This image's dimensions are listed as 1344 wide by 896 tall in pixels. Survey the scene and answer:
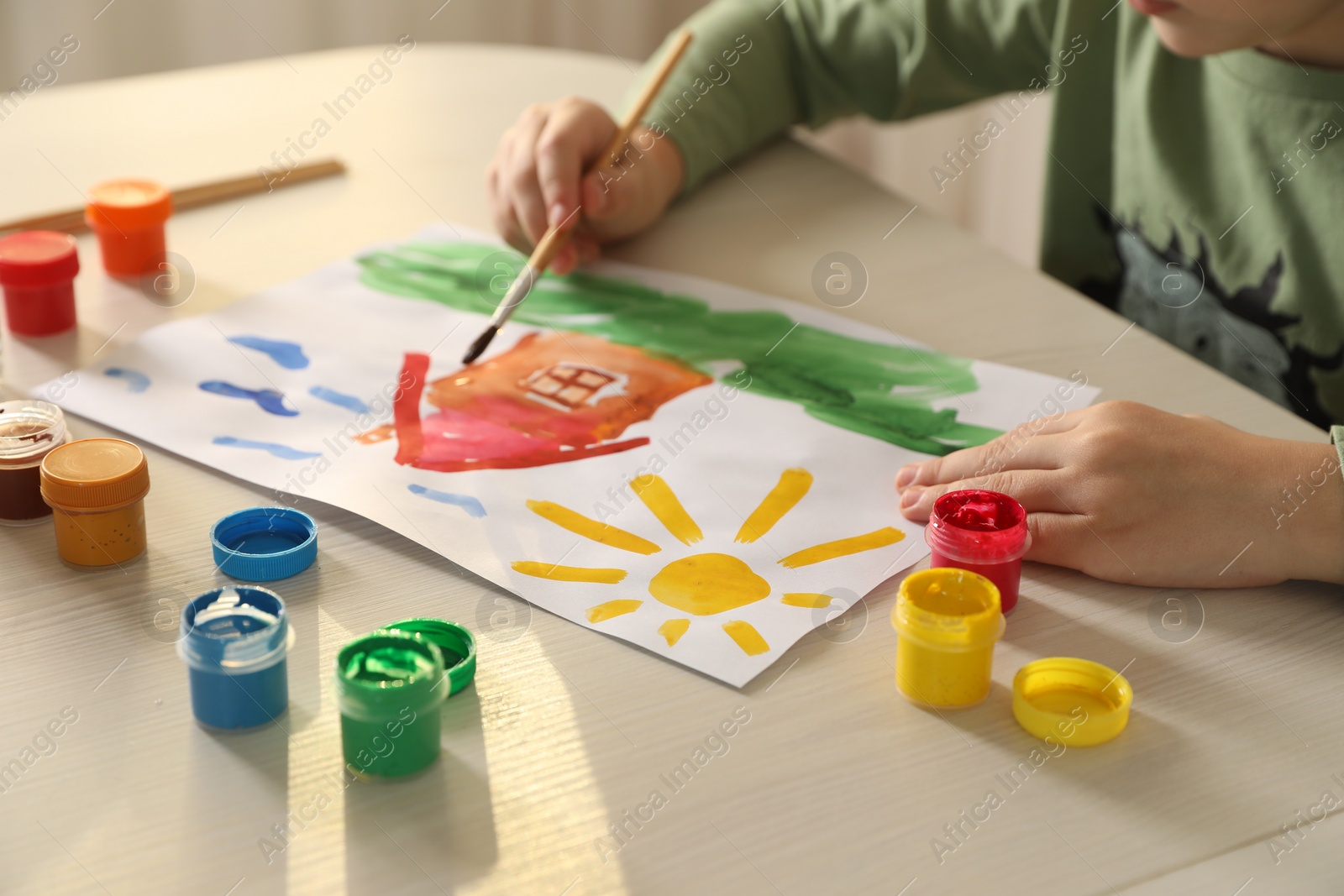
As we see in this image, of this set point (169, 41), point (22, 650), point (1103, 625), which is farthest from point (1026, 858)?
point (169, 41)

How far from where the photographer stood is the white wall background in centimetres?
181

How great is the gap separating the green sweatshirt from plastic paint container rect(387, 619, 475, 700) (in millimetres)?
583

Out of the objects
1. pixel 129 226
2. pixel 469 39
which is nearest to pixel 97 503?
pixel 129 226

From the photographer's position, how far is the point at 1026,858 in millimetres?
449

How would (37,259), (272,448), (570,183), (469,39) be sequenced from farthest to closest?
(469,39)
(570,183)
(37,259)
(272,448)

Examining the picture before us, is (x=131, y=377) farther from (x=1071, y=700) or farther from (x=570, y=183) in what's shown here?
(x=1071, y=700)

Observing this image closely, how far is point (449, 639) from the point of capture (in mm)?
→ 537

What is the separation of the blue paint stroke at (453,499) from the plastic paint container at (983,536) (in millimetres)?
234

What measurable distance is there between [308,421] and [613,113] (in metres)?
0.54

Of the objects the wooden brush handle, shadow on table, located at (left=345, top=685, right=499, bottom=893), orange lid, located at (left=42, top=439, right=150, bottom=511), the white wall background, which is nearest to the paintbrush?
the wooden brush handle

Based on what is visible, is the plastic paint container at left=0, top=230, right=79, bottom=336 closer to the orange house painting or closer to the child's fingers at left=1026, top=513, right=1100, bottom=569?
the orange house painting

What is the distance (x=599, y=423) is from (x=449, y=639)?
214mm

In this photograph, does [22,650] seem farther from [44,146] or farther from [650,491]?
[44,146]

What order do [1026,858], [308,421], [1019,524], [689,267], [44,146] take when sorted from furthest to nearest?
1. [44,146]
2. [689,267]
3. [308,421]
4. [1019,524]
5. [1026,858]
